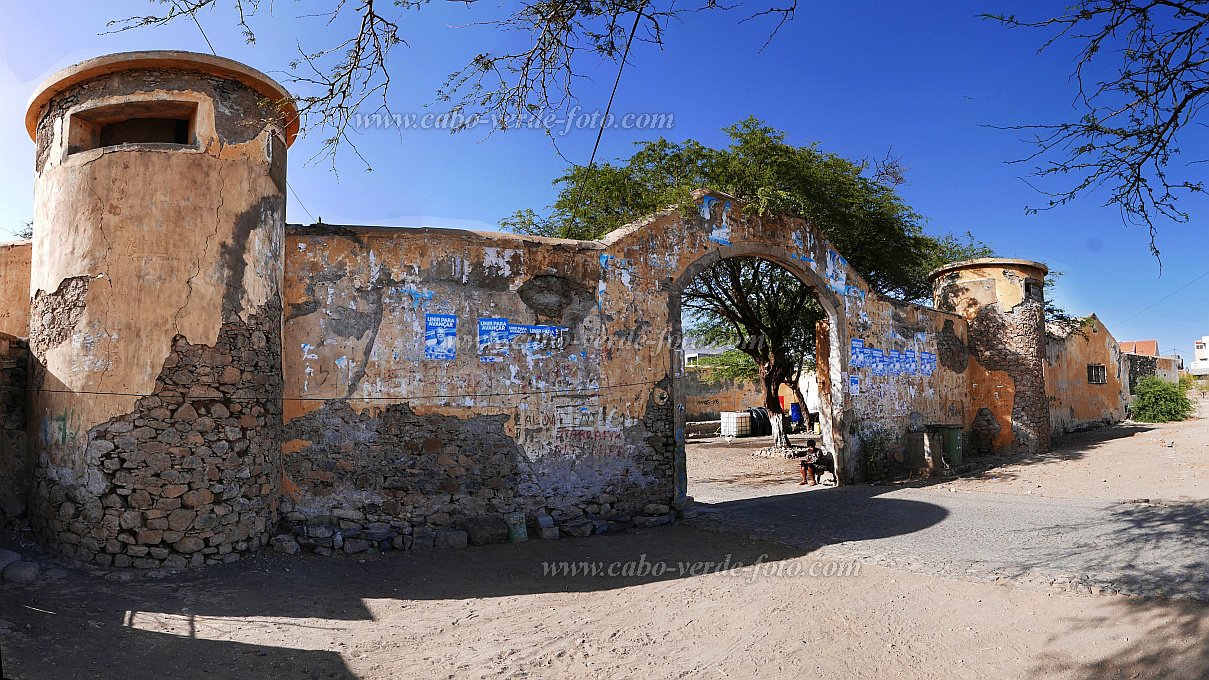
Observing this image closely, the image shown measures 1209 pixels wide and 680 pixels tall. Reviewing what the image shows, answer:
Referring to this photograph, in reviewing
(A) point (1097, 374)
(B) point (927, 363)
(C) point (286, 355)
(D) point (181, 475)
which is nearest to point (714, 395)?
(A) point (1097, 374)

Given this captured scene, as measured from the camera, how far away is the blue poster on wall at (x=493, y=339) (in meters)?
7.95

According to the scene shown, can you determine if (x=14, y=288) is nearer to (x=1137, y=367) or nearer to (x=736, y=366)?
(x=736, y=366)

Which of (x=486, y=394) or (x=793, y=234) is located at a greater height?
(x=793, y=234)

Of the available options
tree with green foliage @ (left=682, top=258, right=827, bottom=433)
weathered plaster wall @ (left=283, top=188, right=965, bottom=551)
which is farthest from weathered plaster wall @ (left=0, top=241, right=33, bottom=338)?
tree with green foliage @ (left=682, top=258, right=827, bottom=433)

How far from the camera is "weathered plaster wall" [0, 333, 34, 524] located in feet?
22.5

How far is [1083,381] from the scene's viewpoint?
68.8 feet

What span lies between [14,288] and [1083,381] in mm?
25431

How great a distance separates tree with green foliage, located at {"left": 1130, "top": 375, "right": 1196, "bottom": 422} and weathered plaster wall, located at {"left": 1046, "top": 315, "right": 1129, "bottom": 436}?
2.44 feet

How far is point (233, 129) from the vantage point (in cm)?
686

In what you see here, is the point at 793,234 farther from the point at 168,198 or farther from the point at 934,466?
the point at 168,198

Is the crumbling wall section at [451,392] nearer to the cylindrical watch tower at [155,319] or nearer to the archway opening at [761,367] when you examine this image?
the cylindrical watch tower at [155,319]

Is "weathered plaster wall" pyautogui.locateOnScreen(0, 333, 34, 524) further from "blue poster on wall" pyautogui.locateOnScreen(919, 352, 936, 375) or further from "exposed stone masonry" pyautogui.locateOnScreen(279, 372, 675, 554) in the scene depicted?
"blue poster on wall" pyautogui.locateOnScreen(919, 352, 936, 375)

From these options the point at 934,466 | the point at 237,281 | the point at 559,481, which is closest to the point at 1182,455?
the point at 934,466

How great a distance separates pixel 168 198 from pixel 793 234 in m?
8.58
